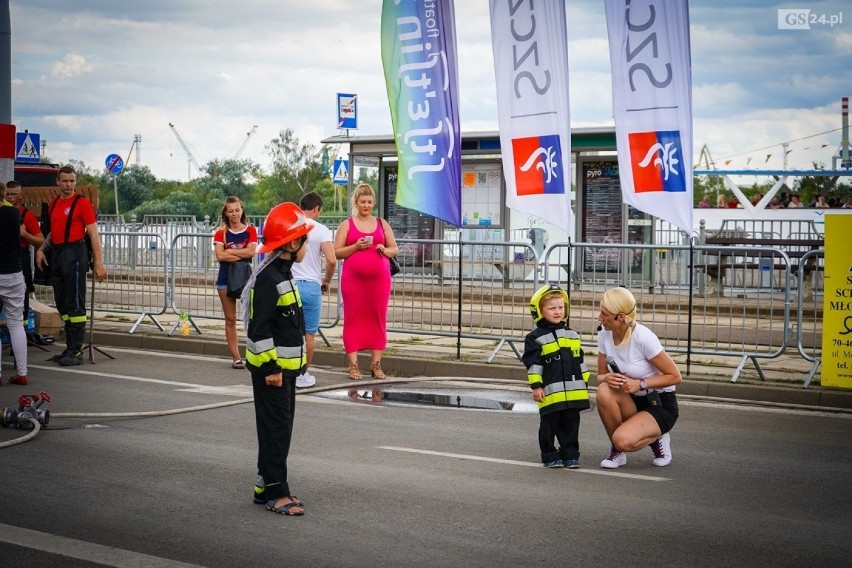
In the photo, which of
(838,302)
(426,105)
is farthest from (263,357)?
(426,105)

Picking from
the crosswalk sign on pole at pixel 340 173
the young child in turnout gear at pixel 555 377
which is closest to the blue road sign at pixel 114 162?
the crosswalk sign on pole at pixel 340 173

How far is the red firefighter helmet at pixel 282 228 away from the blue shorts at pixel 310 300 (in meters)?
5.52

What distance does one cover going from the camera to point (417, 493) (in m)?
7.33

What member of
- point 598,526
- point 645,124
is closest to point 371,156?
point 645,124

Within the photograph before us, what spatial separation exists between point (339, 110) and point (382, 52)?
19.2 m

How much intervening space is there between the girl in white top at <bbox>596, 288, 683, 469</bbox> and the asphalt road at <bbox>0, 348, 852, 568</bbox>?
23 cm

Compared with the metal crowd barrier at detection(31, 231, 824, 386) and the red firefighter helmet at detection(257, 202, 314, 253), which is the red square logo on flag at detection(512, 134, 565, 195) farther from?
the red firefighter helmet at detection(257, 202, 314, 253)

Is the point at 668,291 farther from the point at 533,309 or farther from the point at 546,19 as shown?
the point at 533,309

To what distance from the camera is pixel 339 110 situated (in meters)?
33.7

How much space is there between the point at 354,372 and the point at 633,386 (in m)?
5.25

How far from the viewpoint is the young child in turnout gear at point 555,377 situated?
323 inches

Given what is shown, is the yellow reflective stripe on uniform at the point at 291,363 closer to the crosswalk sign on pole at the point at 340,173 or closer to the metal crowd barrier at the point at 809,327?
the metal crowd barrier at the point at 809,327

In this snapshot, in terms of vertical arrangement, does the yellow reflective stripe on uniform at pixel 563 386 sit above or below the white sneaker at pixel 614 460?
above

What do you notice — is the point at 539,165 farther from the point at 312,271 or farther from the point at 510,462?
the point at 510,462
